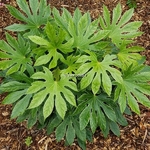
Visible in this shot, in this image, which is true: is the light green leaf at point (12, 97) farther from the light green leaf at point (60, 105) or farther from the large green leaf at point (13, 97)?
the light green leaf at point (60, 105)

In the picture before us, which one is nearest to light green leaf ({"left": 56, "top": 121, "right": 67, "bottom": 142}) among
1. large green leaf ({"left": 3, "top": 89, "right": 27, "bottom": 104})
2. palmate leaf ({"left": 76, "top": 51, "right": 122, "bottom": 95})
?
→ large green leaf ({"left": 3, "top": 89, "right": 27, "bottom": 104})

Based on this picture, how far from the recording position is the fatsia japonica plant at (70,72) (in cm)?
210

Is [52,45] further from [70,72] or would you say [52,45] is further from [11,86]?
[11,86]

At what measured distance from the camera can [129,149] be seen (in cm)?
277

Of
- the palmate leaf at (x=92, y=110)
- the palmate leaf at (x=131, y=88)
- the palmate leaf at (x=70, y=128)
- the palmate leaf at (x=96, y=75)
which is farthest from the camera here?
the palmate leaf at (x=70, y=128)

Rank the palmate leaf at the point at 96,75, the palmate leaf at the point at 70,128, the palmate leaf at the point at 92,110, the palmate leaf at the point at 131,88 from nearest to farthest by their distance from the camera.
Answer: the palmate leaf at the point at 96,75 < the palmate leaf at the point at 131,88 < the palmate leaf at the point at 92,110 < the palmate leaf at the point at 70,128

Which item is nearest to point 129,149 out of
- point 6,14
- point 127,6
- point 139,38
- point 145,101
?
point 145,101

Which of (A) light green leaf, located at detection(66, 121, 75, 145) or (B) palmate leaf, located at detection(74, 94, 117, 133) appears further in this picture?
(A) light green leaf, located at detection(66, 121, 75, 145)

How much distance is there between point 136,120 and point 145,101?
0.71 meters

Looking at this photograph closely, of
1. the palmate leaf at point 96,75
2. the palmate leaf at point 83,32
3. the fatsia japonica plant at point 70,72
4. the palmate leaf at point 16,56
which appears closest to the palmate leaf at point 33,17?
the fatsia japonica plant at point 70,72

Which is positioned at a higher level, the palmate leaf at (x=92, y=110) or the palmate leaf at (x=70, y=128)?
the palmate leaf at (x=92, y=110)

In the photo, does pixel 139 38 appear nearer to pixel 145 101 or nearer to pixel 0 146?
pixel 145 101

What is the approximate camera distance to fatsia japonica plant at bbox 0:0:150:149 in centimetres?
210

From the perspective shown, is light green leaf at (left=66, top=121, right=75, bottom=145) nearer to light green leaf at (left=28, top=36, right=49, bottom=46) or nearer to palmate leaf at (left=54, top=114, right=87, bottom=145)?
palmate leaf at (left=54, top=114, right=87, bottom=145)
